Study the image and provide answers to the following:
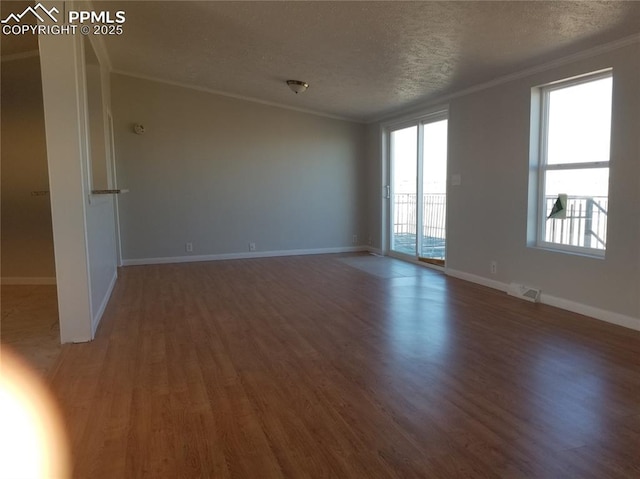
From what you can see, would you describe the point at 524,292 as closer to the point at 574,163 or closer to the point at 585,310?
the point at 585,310

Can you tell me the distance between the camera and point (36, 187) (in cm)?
527

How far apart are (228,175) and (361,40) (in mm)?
3564

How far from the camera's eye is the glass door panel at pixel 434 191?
590 centimetres

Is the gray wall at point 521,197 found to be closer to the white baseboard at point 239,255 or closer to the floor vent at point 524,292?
the floor vent at point 524,292

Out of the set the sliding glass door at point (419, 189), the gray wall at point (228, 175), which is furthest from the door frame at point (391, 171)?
the gray wall at point (228, 175)

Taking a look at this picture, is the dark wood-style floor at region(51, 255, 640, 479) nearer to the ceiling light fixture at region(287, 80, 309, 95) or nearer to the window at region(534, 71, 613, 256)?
the window at region(534, 71, 613, 256)

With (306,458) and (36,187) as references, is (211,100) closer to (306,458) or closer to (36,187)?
A: (36,187)

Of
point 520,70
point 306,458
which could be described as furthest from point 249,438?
point 520,70

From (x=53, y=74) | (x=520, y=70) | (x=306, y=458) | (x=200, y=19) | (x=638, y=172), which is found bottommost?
(x=306, y=458)

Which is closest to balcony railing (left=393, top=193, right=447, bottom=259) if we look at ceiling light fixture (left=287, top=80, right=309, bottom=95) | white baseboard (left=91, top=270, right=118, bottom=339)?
ceiling light fixture (left=287, top=80, right=309, bottom=95)

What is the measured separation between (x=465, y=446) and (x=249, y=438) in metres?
0.95

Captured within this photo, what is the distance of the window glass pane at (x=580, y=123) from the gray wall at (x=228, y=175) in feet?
12.6

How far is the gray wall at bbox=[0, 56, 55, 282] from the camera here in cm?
506

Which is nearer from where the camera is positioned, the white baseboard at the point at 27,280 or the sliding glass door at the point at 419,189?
the white baseboard at the point at 27,280
